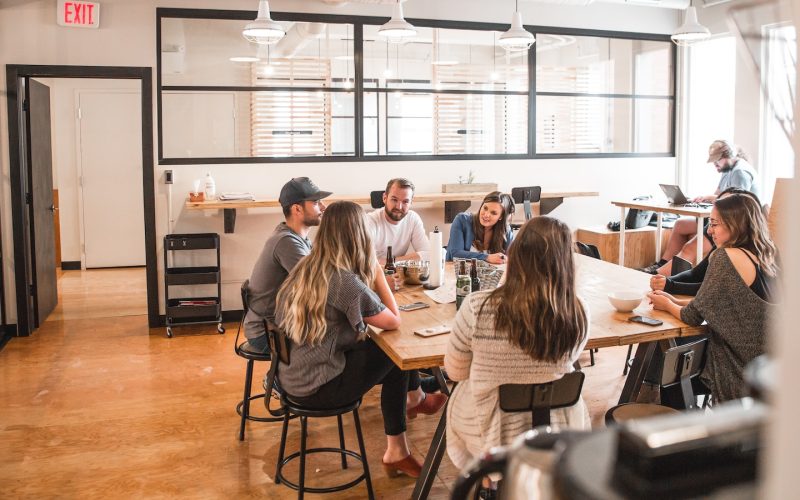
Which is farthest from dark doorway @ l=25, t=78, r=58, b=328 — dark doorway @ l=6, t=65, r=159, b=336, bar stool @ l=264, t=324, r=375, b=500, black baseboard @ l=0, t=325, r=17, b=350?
bar stool @ l=264, t=324, r=375, b=500

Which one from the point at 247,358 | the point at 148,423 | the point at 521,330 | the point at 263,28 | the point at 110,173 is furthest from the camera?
the point at 110,173

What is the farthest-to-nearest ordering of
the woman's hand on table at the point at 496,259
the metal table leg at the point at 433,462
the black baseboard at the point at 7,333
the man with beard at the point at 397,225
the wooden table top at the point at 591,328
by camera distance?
1. the black baseboard at the point at 7,333
2. the man with beard at the point at 397,225
3. the woman's hand on table at the point at 496,259
4. the metal table leg at the point at 433,462
5. the wooden table top at the point at 591,328

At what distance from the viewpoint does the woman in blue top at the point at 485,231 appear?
4355 millimetres

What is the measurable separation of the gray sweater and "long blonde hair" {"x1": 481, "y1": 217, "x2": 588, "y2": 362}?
777mm

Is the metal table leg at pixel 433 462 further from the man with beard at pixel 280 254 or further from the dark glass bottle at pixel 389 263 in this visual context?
the dark glass bottle at pixel 389 263

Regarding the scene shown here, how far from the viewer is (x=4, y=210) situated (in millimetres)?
5816

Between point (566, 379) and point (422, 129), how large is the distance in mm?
4707

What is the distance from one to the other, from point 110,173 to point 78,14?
11.1ft

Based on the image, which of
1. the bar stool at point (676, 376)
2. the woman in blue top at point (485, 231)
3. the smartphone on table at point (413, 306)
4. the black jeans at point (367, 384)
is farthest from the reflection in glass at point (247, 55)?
the bar stool at point (676, 376)

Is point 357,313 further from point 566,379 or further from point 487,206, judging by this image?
point 487,206

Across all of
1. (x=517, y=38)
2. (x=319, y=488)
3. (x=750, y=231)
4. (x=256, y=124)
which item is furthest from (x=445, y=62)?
(x=319, y=488)

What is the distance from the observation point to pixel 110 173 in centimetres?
892

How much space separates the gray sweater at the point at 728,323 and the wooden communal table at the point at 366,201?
3738 millimetres

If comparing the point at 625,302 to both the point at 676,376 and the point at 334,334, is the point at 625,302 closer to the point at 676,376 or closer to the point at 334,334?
the point at 676,376
